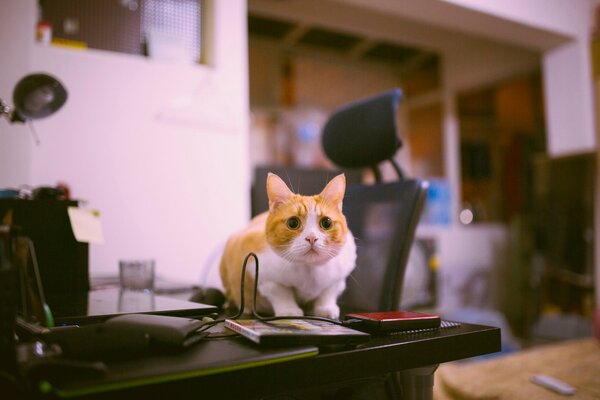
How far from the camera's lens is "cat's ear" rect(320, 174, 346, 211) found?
→ 0.76 meters

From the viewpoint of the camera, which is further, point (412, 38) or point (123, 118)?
point (412, 38)

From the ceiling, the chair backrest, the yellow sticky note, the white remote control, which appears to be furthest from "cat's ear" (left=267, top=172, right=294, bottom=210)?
the ceiling

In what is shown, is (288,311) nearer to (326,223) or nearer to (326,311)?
(326,311)

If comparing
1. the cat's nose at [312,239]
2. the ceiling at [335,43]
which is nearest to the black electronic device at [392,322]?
the cat's nose at [312,239]

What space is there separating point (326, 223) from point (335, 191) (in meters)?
0.06

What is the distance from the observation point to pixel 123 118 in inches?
73.9

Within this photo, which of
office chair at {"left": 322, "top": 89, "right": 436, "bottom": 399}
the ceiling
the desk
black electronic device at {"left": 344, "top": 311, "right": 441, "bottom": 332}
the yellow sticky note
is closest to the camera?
the desk

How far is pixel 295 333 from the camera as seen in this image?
1.84 ft

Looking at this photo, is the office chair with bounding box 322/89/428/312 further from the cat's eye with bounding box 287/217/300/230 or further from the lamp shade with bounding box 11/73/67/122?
the lamp shade with bounding box 11/73/67/122

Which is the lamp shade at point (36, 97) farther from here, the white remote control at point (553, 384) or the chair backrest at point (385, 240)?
the white remote control at point (553, 384)

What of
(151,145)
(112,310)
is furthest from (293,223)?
(151,145)

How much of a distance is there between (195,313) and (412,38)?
11.8 ft

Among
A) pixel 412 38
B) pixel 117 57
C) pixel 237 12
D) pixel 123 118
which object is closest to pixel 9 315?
pixel 123 118

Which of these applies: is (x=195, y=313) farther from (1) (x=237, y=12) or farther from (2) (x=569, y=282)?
(2) (x=569, y=282)
